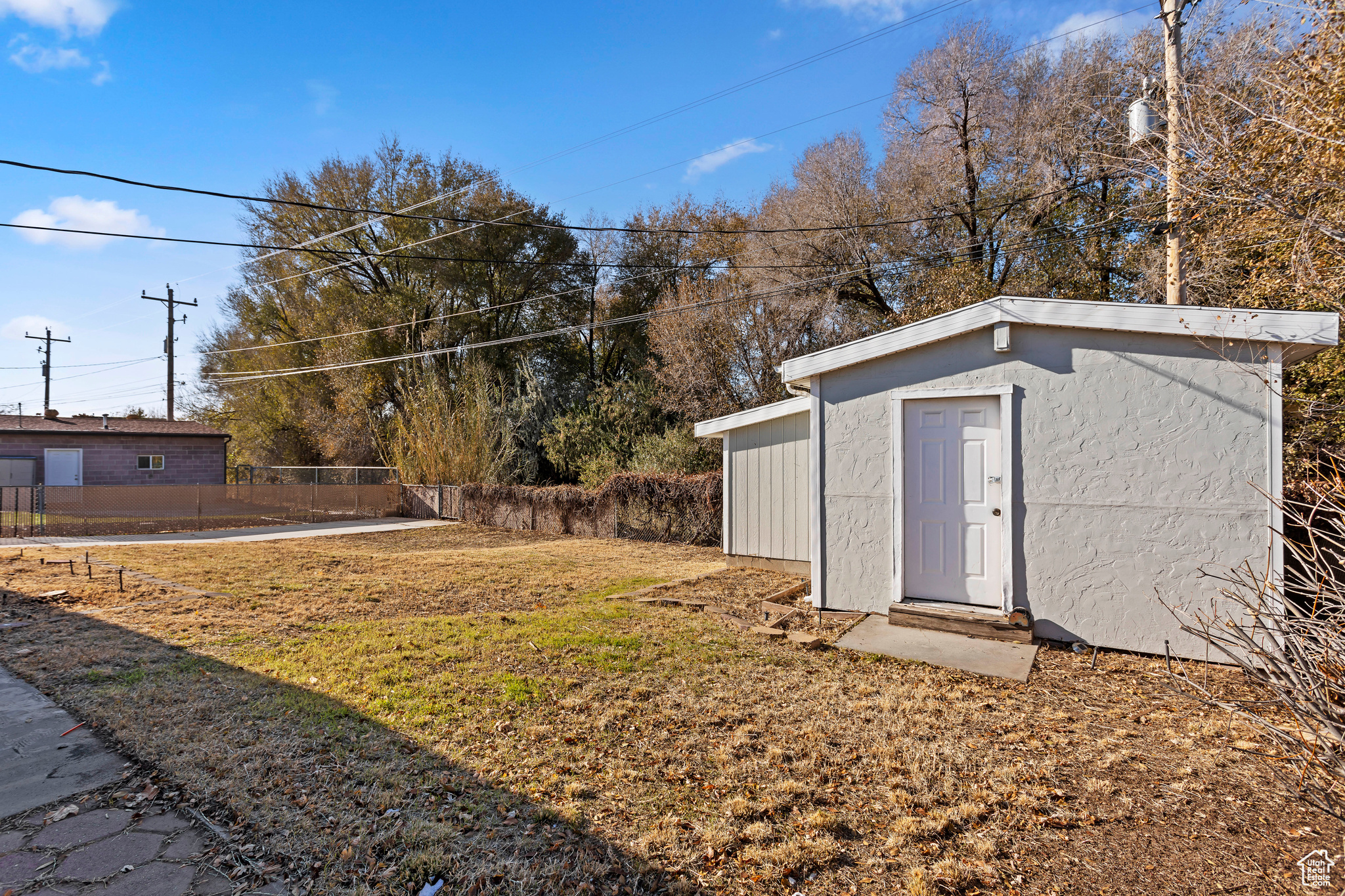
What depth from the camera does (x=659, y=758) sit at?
3.46 metres

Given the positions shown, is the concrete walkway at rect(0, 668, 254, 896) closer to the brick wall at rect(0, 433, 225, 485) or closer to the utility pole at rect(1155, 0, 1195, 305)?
the utility pole at rect(1155, 0, 1195, 305)

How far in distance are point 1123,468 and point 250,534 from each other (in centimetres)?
1702

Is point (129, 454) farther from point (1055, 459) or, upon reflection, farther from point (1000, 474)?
point (1055, 459)

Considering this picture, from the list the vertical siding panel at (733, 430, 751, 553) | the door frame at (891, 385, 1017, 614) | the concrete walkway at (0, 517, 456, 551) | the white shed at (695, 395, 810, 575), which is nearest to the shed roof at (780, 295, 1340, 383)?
the door frame at (891, 385, 1017, 614)

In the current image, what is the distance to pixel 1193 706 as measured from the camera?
13.9 feet

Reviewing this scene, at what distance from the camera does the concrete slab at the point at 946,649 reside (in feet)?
16.0

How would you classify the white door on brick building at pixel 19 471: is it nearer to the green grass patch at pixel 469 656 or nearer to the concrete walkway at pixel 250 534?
the concrete walkway at pixel 250 534

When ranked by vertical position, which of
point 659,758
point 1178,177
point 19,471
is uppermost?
point 1178,177

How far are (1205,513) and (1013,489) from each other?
1340mm

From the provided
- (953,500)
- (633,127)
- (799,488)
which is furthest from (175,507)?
(953,500)

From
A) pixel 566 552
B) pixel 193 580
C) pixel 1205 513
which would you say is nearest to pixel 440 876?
pixel 1205 513

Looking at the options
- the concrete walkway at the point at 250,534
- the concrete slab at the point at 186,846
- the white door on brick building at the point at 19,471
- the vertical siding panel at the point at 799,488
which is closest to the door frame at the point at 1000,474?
the vertical siding panel at the point at 799,488

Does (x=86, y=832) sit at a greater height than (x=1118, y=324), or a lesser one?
lesser

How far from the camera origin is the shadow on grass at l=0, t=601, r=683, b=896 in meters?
2.49
